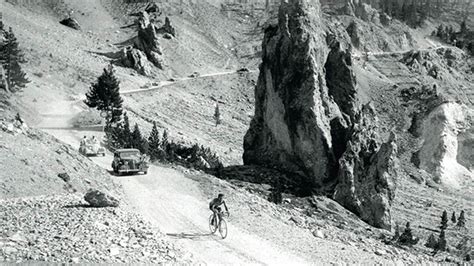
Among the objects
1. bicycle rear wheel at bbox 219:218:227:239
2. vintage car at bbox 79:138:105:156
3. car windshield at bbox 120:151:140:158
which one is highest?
bicycle rear wheel at bbox 219:218:227:239

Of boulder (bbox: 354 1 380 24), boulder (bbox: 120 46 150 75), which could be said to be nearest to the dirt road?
boulder (bbox: 120 46 150 75)

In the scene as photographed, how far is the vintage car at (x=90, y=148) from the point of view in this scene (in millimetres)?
36812

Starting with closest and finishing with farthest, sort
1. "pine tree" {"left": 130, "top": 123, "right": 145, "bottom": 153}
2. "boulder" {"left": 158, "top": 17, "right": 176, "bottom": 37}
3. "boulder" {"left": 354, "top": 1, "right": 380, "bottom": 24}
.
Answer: "pine tree" {"left": 130, "top": 123, "right": 145, "bottom": 153} → "boulder" {"left": 158, "top": 17, "right": 176, "bottom": 37} → "boulder" {"left": 354, "top": 1, "right": 380, "bottom": 24}

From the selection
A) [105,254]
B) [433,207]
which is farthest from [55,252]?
[433,207]

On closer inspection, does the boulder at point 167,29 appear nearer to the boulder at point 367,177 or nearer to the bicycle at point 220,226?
the boulder at point 367,177

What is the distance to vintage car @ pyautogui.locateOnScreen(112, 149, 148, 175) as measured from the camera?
104 feet

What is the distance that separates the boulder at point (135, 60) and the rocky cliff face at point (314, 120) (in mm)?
48761

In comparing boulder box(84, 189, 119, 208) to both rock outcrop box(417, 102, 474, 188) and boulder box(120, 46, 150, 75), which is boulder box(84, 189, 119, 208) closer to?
rock outcrop box(417, 102, 474, 188)

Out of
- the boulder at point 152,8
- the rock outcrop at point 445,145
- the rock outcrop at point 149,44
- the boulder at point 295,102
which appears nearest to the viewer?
the boulder at point 295,102

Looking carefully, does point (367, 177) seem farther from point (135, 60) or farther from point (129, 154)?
point (135, 60)

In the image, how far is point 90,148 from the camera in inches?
1473

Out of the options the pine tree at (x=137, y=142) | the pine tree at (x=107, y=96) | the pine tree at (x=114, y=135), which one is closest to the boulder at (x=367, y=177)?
the pine tree at (x=137, y=142)

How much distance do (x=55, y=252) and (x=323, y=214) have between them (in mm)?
23027

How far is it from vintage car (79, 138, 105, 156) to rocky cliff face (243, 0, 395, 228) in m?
13.2
